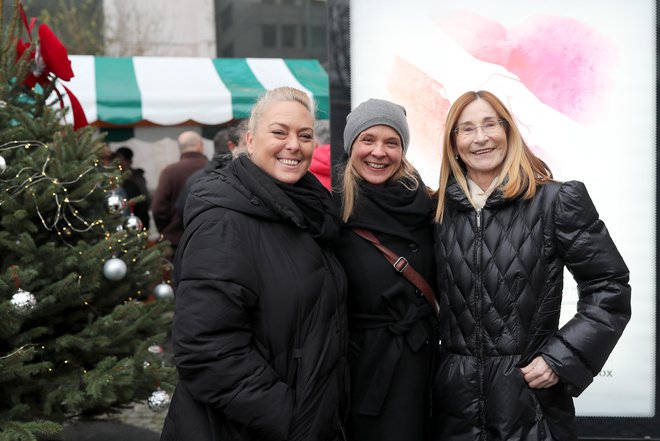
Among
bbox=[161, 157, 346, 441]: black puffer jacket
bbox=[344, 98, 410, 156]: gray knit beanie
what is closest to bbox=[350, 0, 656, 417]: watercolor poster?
bbox=[344, 98, 410, 156]: gray knit beanie

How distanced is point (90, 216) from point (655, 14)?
9.46 feet

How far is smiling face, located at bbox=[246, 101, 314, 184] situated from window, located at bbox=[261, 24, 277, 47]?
10.2 meters

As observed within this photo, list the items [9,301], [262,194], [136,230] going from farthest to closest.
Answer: [136,230], [9,301], [262,194]

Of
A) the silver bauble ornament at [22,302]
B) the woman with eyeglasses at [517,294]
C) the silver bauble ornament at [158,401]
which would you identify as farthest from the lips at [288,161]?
the silver bauble ornament at [158,401]

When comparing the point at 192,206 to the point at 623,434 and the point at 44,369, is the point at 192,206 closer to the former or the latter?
the point at 44,369

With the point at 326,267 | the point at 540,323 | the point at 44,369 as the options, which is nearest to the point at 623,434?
the point at 540,323

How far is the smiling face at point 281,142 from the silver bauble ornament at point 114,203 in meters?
1.54

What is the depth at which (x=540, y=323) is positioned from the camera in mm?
2453

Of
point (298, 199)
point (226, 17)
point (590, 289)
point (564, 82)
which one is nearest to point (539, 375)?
point (590, 289)

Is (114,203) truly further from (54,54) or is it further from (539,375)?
(539,375)

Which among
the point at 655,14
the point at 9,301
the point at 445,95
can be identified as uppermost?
the point at 655,14

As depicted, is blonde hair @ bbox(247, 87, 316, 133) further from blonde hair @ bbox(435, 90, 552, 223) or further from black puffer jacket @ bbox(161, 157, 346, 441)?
blonde hair @ bbox(435, 90, 552, 223)

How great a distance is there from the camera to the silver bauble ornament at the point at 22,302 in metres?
3.03

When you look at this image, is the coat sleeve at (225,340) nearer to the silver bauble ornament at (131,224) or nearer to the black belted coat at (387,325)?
the black belted coat at (387,325)
